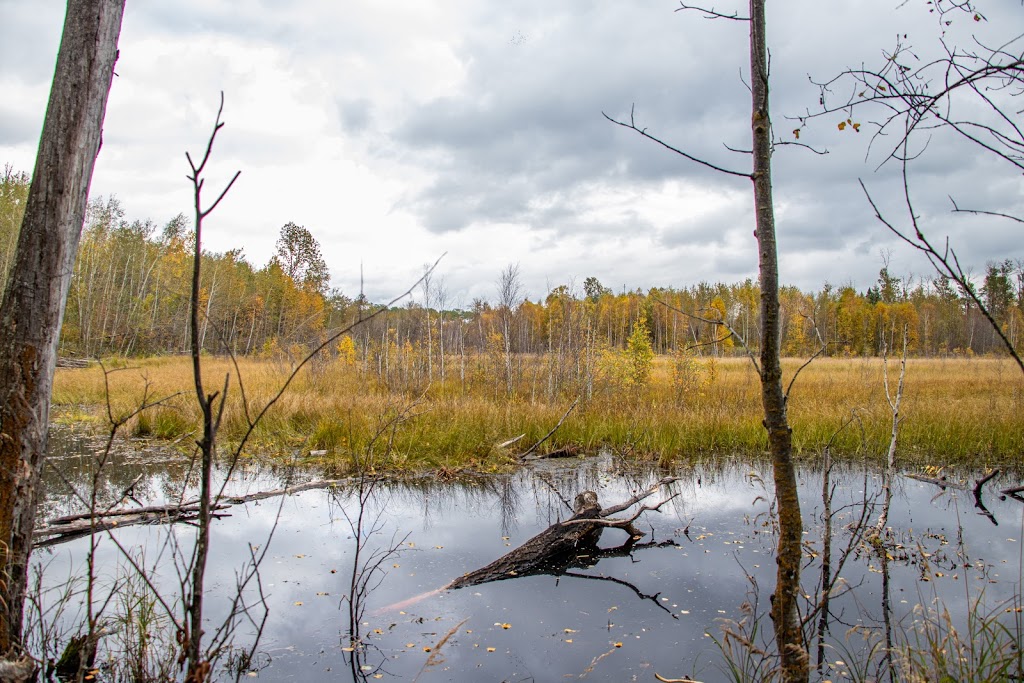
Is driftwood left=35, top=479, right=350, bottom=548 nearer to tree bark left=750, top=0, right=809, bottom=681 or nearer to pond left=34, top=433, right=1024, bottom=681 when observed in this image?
pond left=34, top=433, right=1024, bottom=681

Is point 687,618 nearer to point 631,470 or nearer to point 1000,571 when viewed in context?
point 1000,571

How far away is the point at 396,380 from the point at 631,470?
25.2 ft

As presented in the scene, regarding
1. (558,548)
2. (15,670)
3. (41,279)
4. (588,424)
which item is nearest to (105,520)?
(15,670)

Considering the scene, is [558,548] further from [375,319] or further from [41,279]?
[375,319]

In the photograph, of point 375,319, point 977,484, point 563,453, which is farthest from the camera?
point 375,319

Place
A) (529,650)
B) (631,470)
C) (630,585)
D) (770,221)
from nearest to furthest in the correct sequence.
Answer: (770,221) < (529,650) < (630,585) < (631,470)

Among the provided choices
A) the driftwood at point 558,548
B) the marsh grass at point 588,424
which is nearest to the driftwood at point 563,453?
the marsh grass at point 588,424

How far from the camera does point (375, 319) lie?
70.9 ft

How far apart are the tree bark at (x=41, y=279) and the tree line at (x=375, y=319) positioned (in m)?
5.79

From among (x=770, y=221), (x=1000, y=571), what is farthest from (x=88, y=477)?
(x=1000, y=571)

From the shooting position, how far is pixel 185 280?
131ft

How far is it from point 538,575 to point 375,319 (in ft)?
56.5

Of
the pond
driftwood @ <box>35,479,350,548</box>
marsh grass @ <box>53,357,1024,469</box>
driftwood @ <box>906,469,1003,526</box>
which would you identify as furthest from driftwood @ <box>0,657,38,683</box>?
driftwood @ <box>906,469,1003,526</box>

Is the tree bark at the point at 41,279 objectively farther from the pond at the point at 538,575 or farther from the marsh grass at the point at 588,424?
the marsh grass at the point at 588,424
